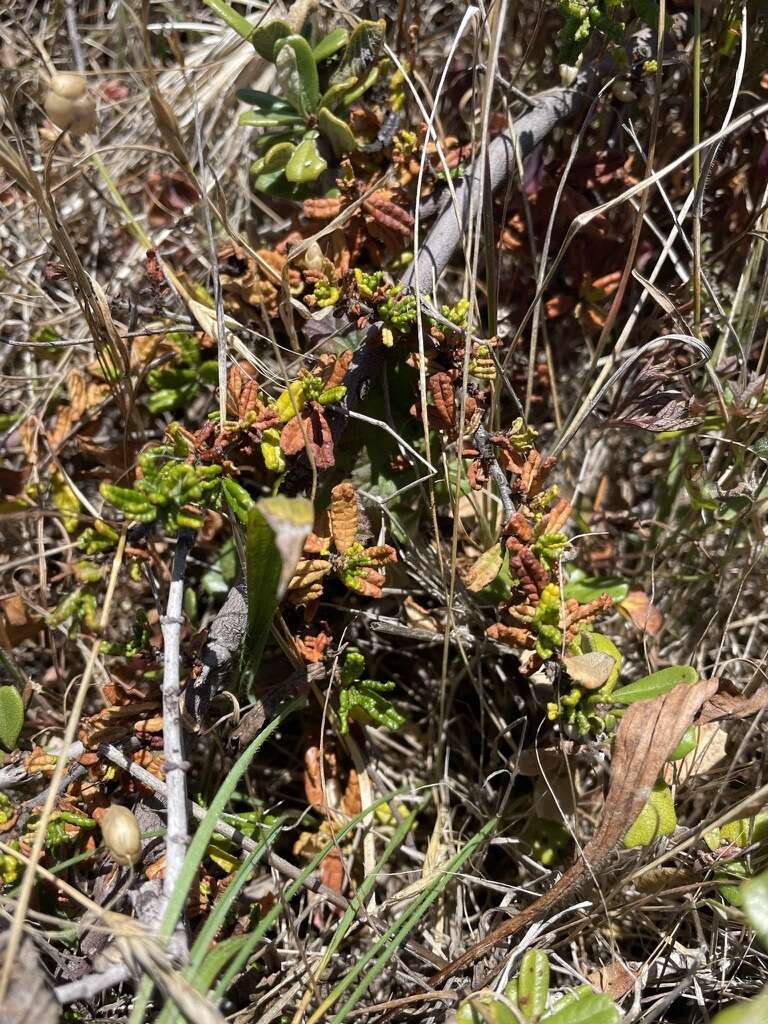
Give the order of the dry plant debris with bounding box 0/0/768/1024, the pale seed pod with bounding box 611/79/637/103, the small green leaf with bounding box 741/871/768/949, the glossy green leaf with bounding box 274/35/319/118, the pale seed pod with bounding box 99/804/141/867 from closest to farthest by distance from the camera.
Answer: the small green leaf with bounding box 741/871/768/949 < the pale seed pod with bounding box 99/804/141/867 < the dry plant debris with bounding box 0/0/768/1024 < the glossy green leaf with bounding box 274/35/319/118 < the pale seed pod with bounding box 611/79/637/103

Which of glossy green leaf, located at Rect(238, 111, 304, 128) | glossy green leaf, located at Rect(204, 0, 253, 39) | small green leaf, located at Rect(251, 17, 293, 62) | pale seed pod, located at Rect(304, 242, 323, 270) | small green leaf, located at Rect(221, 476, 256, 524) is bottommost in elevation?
small green leaf, located at Rect(221, 476, 256, 524)

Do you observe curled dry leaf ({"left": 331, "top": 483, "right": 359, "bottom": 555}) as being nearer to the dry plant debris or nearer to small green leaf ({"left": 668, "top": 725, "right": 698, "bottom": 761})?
the dry plant debris

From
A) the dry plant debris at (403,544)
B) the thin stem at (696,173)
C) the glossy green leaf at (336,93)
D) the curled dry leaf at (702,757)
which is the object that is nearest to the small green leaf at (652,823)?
the dry plant debris at (403,544)

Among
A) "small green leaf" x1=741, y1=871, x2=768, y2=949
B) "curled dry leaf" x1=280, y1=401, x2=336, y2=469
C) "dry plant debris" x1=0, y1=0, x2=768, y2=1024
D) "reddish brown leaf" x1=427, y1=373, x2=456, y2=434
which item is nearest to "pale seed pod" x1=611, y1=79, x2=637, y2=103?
"dry plant debris" x1=0, y1=0, x2=768, y2=1024

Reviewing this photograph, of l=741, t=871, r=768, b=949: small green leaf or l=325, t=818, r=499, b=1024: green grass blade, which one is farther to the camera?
l=325, t=818, r=499, b=1024: green grass blade

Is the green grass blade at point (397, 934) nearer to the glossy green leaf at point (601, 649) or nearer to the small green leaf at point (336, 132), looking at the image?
the glossy green leaf at point (601, 649)

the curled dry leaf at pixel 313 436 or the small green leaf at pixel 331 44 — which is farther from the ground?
the small green leaf at pixel 331 44

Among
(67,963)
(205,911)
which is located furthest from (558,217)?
(67,963)

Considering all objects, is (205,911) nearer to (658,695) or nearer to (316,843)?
(316,843)
